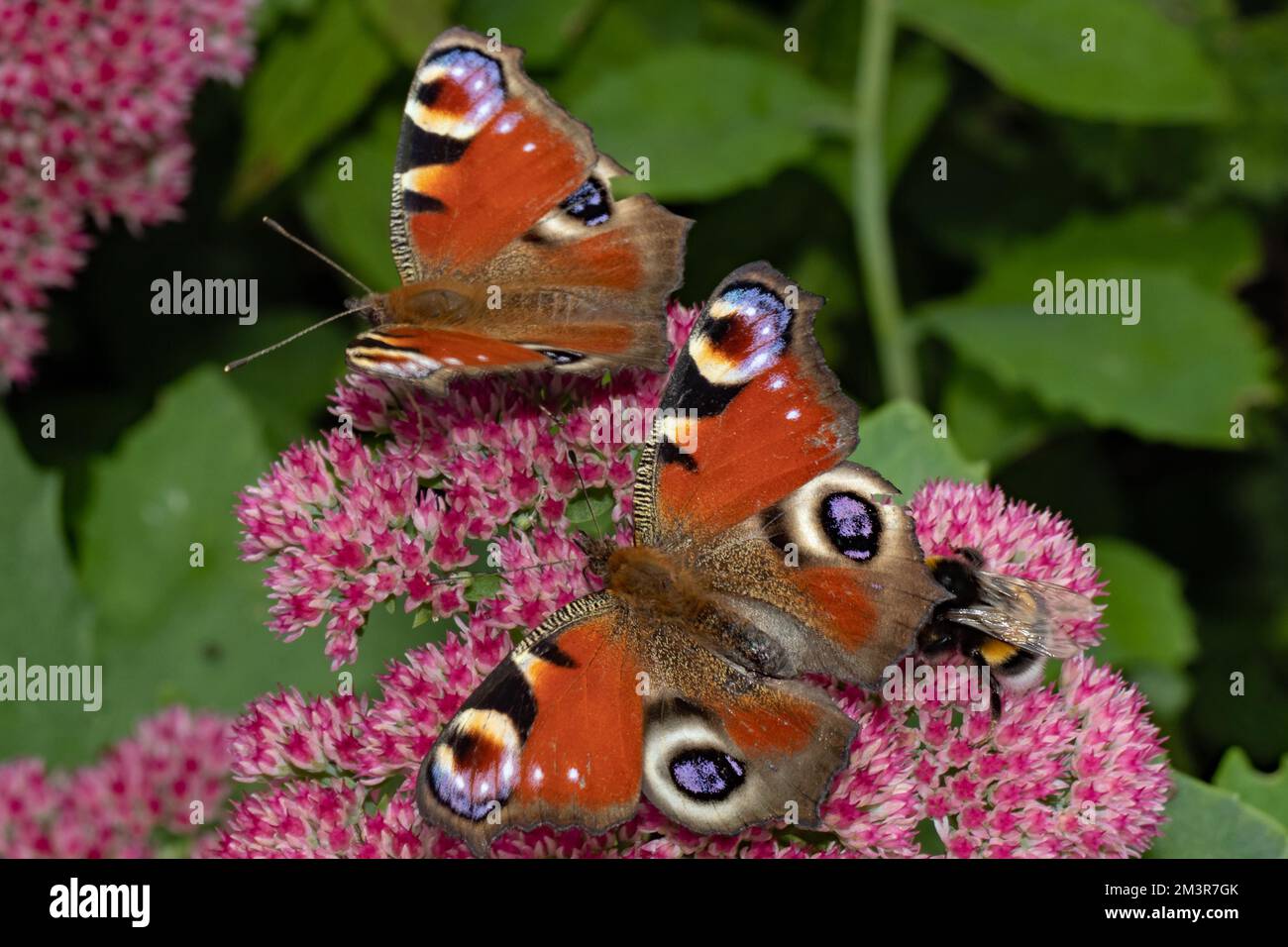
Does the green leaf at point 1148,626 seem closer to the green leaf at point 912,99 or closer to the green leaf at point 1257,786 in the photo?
the green leaf at point 1257,786

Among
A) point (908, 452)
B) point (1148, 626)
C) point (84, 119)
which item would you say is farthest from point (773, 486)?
point (84, 119)

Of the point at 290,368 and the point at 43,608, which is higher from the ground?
the point at 290,368

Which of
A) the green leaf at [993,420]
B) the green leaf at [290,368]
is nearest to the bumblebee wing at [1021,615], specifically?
the green leaf at [993,420]

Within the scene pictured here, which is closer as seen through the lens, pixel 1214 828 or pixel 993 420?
pixel 1214 828

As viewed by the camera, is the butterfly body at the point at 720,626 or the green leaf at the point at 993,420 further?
the green leaf at the point at 993,420

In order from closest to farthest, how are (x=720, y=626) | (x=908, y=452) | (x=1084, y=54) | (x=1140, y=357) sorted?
(x=720, y=626) → (x=908, y=452) → (x=1084, y=54) → (x=1140, y=357)

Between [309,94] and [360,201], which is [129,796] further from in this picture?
[309,94]

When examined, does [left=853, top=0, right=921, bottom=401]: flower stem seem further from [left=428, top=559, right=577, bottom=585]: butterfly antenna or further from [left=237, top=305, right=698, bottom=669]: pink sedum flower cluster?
[left=428, top=559, right=577, bottom=585]: butterfly antenna
